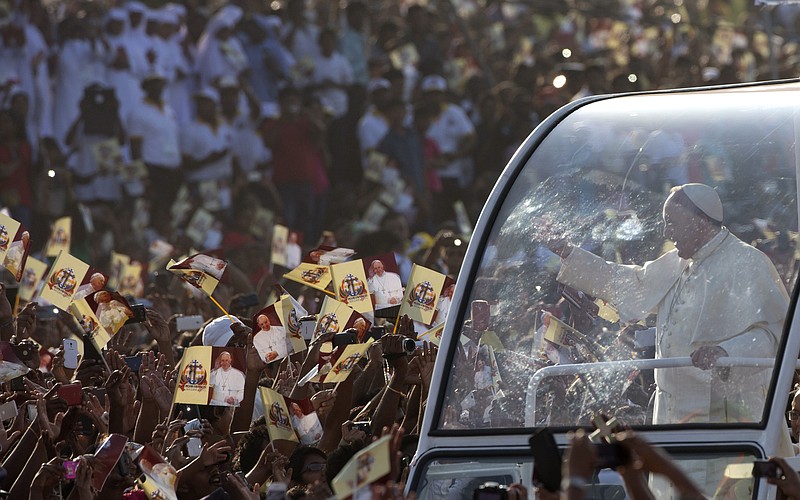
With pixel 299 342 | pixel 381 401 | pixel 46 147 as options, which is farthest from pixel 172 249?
pixel 381 401

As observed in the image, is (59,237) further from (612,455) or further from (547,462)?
(612,455)

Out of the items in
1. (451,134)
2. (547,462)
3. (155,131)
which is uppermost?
(547,462)

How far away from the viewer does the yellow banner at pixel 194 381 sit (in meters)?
8.21

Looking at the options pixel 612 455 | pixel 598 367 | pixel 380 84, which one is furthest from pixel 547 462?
pixel 380 84

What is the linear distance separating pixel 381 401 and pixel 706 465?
2364 mm

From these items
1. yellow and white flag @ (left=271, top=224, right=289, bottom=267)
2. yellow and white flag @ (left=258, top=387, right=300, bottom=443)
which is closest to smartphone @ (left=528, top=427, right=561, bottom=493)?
yellow and white flag @ (left=258, top=387, right=300, bottom=443)

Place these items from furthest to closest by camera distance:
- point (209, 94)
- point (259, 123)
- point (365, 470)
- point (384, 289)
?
point (259, 123)
point (209, 94)
point (384, 289)
point (365, 470)

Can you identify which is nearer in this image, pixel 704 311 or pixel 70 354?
pixel 704 311

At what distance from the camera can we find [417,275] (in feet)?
30.3

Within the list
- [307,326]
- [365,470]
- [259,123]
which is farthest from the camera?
[259,123]

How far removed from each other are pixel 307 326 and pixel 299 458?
7.41 ft

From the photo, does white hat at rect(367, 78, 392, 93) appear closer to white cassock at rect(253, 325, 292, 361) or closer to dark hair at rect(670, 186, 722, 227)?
white cassock at rect(253, 325, 292, 361)

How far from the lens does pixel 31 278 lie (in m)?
11.5

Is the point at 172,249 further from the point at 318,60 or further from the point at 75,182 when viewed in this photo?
the point at 318,60
